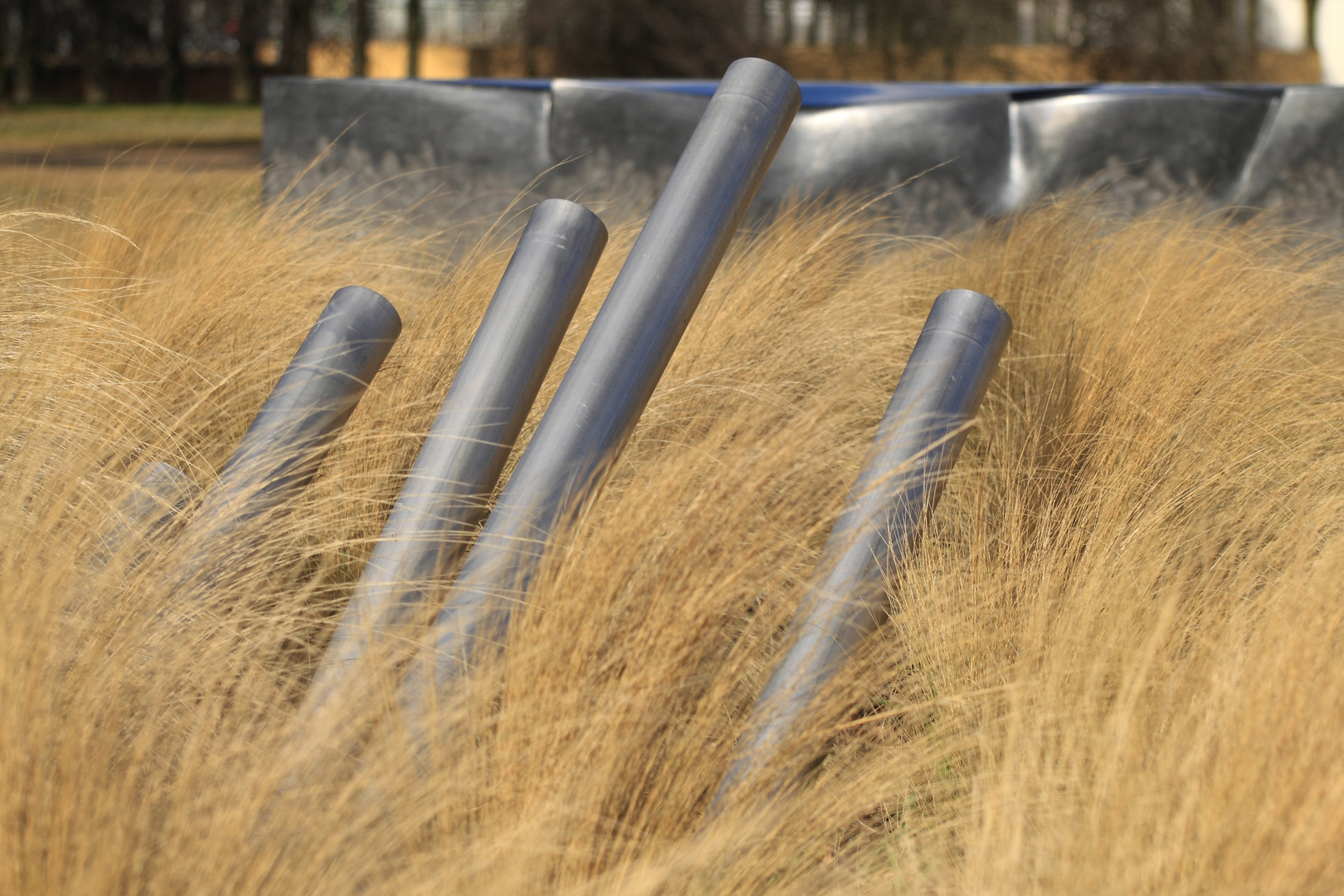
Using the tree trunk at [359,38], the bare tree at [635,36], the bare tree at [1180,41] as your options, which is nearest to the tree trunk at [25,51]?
the tree trunk at [359,38]

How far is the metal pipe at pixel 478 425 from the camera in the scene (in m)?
1.97

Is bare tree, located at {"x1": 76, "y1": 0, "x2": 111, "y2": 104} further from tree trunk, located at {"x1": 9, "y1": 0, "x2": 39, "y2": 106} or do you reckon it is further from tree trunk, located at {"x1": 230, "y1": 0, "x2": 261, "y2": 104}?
tree trunk, located at {"x1": 230, "y1": 0, "x2": 261, "y2": 104}

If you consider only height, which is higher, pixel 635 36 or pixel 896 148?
pixel 635 36

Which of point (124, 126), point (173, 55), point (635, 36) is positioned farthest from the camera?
point (173, 55)

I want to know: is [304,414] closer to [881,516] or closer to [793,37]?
[881,516]

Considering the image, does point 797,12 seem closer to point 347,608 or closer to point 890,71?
point 890,71

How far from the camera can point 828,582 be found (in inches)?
84.4

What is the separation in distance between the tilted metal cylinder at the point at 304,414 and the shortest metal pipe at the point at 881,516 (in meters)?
0.93

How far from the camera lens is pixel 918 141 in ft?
18.0

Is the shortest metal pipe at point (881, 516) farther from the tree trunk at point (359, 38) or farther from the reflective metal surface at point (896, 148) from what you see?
the tree trunk at point (359, 38)

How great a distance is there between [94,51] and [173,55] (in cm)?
183

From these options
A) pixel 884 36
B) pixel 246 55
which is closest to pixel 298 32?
pixel 246 55

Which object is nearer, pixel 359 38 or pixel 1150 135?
pixel 1150 135

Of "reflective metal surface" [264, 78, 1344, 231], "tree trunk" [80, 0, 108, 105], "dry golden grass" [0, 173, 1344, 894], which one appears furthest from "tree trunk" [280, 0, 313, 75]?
"dry golden grass" [0, 173, 1344, 894]
